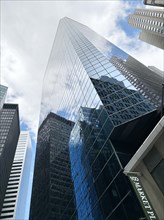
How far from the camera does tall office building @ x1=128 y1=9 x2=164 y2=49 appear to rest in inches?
3830

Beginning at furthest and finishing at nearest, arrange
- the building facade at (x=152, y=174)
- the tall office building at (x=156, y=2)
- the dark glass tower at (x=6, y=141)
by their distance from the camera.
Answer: the dark glass tower at (x=6, y=141) → the tall office building at (x=156, y=2) → the building facade at (x=152, y=174)

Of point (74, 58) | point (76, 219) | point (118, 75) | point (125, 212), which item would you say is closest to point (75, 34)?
point (74, 58)

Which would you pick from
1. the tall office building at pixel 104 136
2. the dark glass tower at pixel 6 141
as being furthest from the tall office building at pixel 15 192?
the tall office building at pixel 104 136

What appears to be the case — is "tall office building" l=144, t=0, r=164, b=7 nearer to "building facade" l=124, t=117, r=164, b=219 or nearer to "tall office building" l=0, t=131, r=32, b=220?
"building facade" l=124, t=117, r=164, b=219

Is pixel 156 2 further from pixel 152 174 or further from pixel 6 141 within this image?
pixel 6 141

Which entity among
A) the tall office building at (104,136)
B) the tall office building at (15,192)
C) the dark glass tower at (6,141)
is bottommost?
the tall office building at (15,192)

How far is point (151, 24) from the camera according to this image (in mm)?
104562

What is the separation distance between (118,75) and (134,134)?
9.78 meters

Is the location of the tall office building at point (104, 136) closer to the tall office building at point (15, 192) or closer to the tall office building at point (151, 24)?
the tall office building at point (151, 24)

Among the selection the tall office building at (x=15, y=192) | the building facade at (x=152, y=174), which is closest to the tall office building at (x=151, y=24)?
the building facade at (x=152, y=174)

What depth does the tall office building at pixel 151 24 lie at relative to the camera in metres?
97.3

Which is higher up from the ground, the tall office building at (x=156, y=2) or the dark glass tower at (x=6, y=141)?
the tall office building at (x=156, y=2)

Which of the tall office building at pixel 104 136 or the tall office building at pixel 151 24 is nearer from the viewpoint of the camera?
the tall office building at pixel 104 136

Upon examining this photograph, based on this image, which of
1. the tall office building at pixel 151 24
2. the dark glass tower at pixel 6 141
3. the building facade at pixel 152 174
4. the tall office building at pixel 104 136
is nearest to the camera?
the building facade at pixel 152 174
